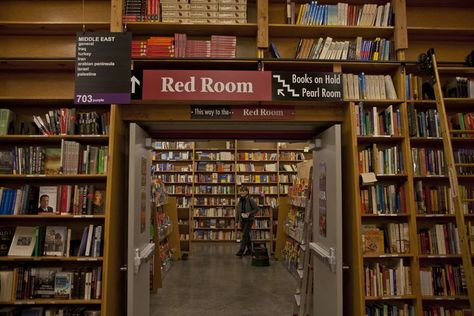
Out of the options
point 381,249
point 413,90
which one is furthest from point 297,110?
point 381,249

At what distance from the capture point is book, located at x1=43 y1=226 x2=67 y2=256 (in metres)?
3.83

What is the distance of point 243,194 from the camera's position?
9.67 meters

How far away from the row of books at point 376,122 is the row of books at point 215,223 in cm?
791

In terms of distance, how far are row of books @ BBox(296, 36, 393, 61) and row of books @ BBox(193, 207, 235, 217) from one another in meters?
7.81

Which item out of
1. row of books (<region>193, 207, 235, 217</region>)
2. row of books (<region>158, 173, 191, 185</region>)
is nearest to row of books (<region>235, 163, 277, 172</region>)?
row of books (<region>193, 207, 235, 217</region>)

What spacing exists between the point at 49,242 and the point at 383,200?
11.3 ft

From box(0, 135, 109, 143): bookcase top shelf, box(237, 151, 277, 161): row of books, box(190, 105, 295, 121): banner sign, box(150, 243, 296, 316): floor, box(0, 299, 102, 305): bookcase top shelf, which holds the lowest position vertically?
box(150, 243, 296, 316): floor

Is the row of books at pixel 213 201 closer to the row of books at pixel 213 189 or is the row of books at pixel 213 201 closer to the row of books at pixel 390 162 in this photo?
the row of books at pixel 213 189

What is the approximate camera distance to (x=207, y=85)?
381 cm

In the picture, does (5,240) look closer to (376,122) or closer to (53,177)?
(53,177)

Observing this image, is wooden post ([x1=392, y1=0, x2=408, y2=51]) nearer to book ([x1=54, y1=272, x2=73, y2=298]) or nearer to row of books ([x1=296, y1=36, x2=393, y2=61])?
row of books ([x1=296, y1=36, x2=393, y2=61])

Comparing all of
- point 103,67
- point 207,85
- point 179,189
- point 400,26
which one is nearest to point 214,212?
point 179,189

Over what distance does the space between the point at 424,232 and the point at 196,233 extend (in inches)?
324

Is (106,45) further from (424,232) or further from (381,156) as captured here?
(424,232)
